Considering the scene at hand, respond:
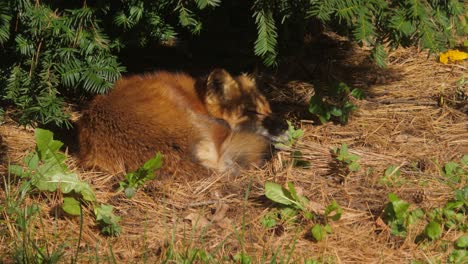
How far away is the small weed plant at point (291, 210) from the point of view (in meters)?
3.42

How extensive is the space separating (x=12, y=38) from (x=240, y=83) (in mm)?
1573

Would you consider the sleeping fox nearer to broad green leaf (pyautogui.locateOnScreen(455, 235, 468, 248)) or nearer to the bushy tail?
the bushy tail

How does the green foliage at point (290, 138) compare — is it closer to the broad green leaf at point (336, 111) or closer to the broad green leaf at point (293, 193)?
the broad green leaf at point (336, 111)

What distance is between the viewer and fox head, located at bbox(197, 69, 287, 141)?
4.49 metres

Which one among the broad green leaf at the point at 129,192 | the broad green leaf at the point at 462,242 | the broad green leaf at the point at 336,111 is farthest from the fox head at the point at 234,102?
A: the broad green leaf at the point at 462,242

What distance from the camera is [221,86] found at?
14.8ft

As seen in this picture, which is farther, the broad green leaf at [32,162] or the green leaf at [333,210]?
the broad green leaf at [32,162]

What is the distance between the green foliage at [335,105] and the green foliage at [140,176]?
1241 millimetres

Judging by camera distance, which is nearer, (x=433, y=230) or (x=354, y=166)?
(x=433, y=230)

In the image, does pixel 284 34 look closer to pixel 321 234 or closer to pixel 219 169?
pixel 219 169

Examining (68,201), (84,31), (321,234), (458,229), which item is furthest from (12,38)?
(458,229)

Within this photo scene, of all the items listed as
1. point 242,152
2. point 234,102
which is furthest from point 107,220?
point 234,102

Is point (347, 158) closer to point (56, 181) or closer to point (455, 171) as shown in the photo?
point (455, 171)

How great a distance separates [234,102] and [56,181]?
1.50 metres
